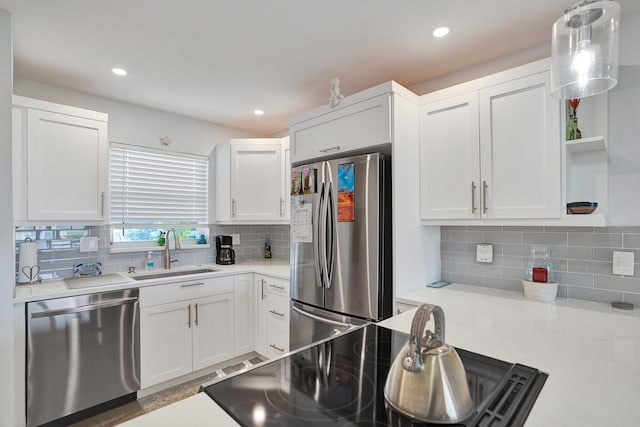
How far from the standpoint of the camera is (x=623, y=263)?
1714mm

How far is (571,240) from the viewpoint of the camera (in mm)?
1901

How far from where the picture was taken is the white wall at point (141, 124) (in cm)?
254

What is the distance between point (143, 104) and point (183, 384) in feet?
8.32

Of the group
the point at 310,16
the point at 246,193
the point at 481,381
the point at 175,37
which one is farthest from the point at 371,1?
the point at 246,193

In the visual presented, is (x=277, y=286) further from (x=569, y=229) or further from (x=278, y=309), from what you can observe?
(x=569, y=229)

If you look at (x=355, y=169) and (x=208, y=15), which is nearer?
(x=208, y=15)

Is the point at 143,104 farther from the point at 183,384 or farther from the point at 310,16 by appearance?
the point at 183,384

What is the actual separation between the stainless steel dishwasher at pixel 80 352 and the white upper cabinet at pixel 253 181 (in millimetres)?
1284

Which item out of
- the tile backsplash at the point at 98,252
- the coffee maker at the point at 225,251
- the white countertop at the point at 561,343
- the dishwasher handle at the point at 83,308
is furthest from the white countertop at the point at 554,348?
the tile backsplash at the point at 98,252

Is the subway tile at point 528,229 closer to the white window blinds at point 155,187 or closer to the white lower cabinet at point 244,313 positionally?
the white lower cabinet at point 244,313

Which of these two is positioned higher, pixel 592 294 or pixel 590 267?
pixel 590 267

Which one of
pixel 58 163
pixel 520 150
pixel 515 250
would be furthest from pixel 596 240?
pixel 58 163

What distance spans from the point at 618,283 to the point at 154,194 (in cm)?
363

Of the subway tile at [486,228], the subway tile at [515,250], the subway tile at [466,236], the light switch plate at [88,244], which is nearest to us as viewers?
the subway tile at [515,250]
